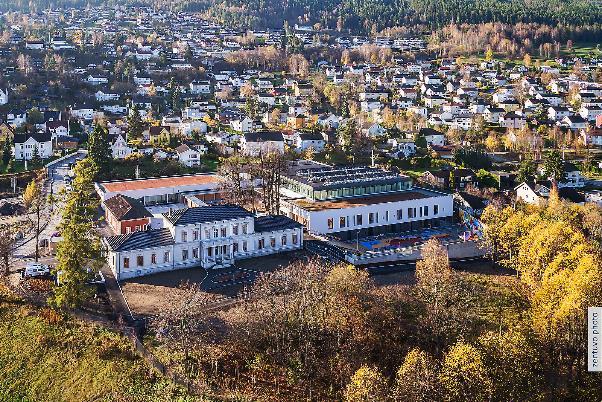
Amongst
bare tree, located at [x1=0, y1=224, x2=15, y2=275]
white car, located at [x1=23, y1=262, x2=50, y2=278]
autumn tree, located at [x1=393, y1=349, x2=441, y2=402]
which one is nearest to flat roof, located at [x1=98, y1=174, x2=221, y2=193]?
bare tree, located at [x1=0, y1=224, x2=15, y2=275]

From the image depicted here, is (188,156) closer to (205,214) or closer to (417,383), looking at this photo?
(205,214)

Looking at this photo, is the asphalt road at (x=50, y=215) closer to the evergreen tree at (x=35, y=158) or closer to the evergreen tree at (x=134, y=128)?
the evergreen tree at (x=35, y=158)

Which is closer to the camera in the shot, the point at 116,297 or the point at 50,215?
the point at 116,297

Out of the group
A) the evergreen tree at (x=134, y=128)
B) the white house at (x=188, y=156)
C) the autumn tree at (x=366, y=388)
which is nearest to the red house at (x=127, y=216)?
the white house at (x=188, y=156)

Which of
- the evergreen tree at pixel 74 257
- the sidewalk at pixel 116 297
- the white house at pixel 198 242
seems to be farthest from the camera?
the white house at pixel 198 242

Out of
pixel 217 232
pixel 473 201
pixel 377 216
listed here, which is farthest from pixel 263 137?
pixel 217 232

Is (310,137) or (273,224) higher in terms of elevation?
(273,224)

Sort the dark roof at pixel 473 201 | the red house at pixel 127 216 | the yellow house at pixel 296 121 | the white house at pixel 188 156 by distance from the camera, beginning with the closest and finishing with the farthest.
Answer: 1. the red house at pixel 127 216
2. the dark roof at pixel 473 201
3. the white house at pixel 188 156
4. the yellow house at pixel 296 121
